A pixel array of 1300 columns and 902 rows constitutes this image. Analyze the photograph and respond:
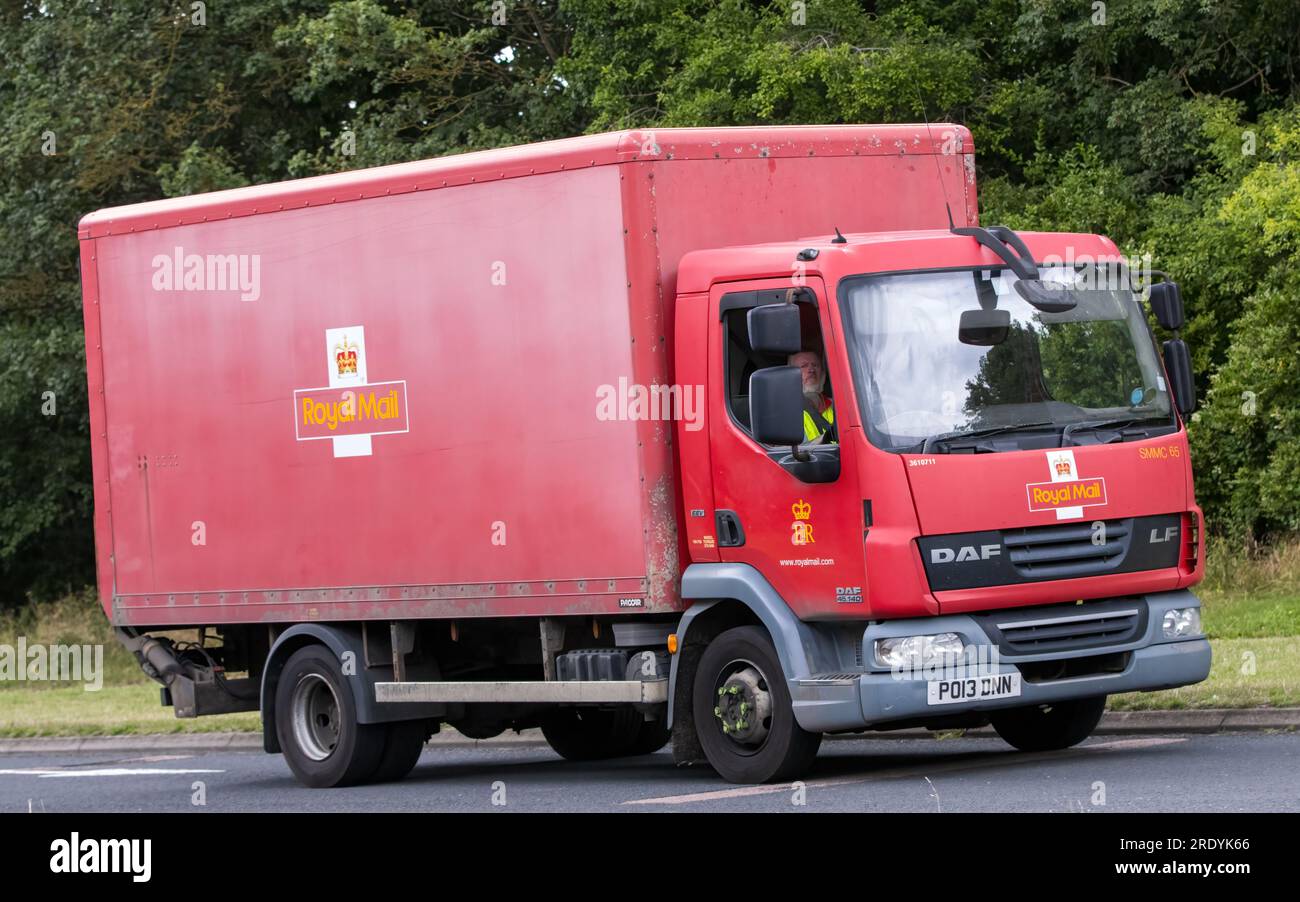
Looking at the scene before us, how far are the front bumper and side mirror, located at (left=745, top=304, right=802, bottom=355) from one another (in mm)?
1503

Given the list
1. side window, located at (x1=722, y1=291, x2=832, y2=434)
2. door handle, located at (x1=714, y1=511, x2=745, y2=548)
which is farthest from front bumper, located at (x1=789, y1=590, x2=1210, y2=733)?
side window, located at (x1=722, y1=291, x2=832, y2=434)

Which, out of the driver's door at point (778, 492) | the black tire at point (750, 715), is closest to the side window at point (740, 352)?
the driver's door at point (778, 492)

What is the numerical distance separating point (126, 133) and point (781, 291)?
2247cm

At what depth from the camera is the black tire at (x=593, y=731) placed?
1480 centimetres

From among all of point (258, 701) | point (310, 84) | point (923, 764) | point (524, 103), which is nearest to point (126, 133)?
point (310, 84)

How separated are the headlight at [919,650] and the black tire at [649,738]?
4464mm

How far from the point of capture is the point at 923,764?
487 inches

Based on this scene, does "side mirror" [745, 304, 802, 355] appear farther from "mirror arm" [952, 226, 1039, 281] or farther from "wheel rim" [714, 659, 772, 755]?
"wheel rim" [714, 659, 772, 755]

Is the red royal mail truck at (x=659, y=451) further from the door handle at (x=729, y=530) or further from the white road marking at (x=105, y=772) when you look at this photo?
the white road marking at (x=105, y=772)

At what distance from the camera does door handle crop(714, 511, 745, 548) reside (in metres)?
11.2

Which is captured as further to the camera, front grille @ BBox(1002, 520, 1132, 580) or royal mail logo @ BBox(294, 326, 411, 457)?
royal mail logo @ BBox(294, 326, 411, 457)

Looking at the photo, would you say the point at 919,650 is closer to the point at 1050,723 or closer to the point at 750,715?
the point at 750,715

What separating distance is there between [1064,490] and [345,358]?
186 inches

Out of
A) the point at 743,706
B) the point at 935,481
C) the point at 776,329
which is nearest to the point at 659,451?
the point at 776,329
